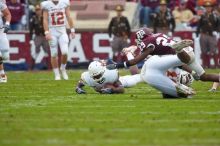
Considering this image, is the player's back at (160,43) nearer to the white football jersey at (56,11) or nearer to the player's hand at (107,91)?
the player's hand at (107,91)

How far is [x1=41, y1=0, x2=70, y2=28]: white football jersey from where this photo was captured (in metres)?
15.5

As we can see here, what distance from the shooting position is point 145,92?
41.1 ft

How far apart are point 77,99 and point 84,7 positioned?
436 inches

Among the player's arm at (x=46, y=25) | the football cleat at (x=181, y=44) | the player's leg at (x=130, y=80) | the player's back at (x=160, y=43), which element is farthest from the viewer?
the player's arm at (x=46, y=25)

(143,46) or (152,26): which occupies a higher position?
(143,46)

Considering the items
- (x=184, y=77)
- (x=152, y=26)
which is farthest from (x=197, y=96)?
(x=152, y=26)

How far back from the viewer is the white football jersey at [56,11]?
15539 millimetres

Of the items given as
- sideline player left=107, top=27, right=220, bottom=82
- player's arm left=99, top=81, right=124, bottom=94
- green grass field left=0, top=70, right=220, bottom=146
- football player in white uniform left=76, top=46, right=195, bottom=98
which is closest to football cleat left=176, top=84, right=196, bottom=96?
football player in white uniform left=76, top=46, right=195, bottom=98

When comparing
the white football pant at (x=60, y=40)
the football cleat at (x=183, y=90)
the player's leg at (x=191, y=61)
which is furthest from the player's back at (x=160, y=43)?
the white football pant at (x=60, y=40)

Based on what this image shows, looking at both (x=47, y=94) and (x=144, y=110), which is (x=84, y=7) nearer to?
(x=47, y=94)

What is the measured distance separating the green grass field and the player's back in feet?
2.23

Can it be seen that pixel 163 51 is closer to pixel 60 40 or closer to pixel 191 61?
pixel 191 61

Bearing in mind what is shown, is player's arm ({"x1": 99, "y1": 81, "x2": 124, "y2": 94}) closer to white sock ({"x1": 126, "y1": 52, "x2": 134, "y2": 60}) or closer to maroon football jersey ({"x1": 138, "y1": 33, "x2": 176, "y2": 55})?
white sock ({"x1": 126, "y1": 52, "x2": 134, "y2": 60})

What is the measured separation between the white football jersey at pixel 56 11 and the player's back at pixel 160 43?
468cm
